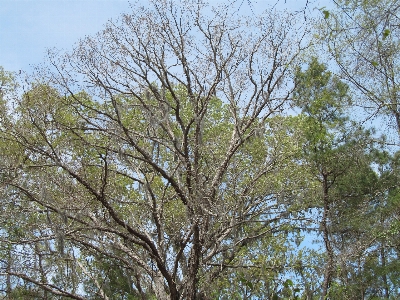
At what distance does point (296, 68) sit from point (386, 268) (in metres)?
4.91

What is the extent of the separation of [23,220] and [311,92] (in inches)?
250

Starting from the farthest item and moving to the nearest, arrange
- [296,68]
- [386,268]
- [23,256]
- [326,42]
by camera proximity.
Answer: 1. [386,268]
2. [296,68]
3. [326,42]
4. [23,256]

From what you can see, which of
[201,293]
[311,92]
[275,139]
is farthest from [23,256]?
[311,92]

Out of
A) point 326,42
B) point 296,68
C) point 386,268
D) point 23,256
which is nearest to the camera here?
point 23,256

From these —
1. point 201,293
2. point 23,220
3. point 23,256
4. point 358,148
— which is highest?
point 358,148

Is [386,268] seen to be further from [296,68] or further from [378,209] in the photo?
[296,68]

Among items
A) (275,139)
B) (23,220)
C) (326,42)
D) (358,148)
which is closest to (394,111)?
(358,148)

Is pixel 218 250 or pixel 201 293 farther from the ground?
pixel 218 250

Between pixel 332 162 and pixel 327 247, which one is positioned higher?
pixel 332 162

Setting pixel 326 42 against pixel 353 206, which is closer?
pixel 326 42

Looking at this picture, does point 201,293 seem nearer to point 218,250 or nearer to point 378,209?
point 218,250

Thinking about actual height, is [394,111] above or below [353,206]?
above

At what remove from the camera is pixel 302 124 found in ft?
36.3

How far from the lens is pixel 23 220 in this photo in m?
9.77
